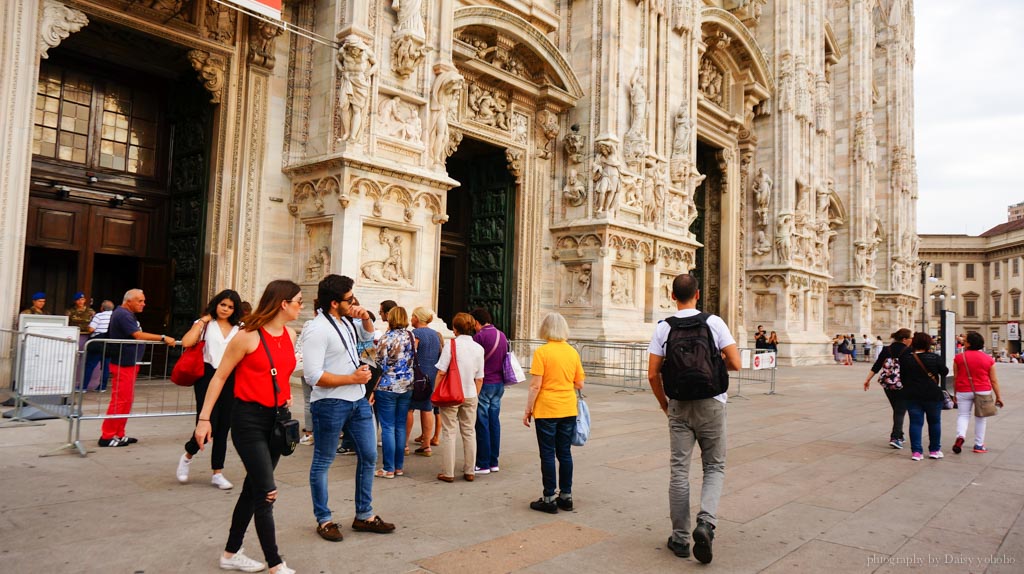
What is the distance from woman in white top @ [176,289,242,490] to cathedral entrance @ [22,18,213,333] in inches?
282

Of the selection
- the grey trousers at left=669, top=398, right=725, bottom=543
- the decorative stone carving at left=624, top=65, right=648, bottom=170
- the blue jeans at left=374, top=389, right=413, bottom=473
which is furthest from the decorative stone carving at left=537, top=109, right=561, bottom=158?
the grey trousers at left=669, top=398, right=725, bottom=543

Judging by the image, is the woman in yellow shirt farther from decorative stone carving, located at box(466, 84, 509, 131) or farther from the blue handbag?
decorative stone carving, located at box(466, 84, 509, 131)

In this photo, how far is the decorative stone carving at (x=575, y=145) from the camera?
58.6 ft

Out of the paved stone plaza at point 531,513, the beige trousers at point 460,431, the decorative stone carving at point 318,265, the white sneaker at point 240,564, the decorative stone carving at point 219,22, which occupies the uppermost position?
the decorative stone carving at point 219,22

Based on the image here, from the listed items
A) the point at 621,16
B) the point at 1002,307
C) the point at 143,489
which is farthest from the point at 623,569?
the point at 1002,307

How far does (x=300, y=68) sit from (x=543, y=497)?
34.7 feet

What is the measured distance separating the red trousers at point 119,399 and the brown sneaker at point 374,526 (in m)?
3.57

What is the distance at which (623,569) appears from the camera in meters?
4.03

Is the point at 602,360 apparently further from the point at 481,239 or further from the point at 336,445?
the point at 336,445

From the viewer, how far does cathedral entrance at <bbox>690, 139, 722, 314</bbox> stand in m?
26.4

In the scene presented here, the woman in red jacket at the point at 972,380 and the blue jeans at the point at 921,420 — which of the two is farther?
the woman in red jacket at the point at 972,380

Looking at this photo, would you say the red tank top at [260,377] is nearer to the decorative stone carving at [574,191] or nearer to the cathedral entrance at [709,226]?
the decorative stone carving at [574,191]

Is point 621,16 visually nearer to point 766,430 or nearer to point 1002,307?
point 766,430

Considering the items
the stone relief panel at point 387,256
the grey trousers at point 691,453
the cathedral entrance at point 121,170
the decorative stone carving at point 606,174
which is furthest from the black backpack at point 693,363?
the decorative stone carving at point 606,174
